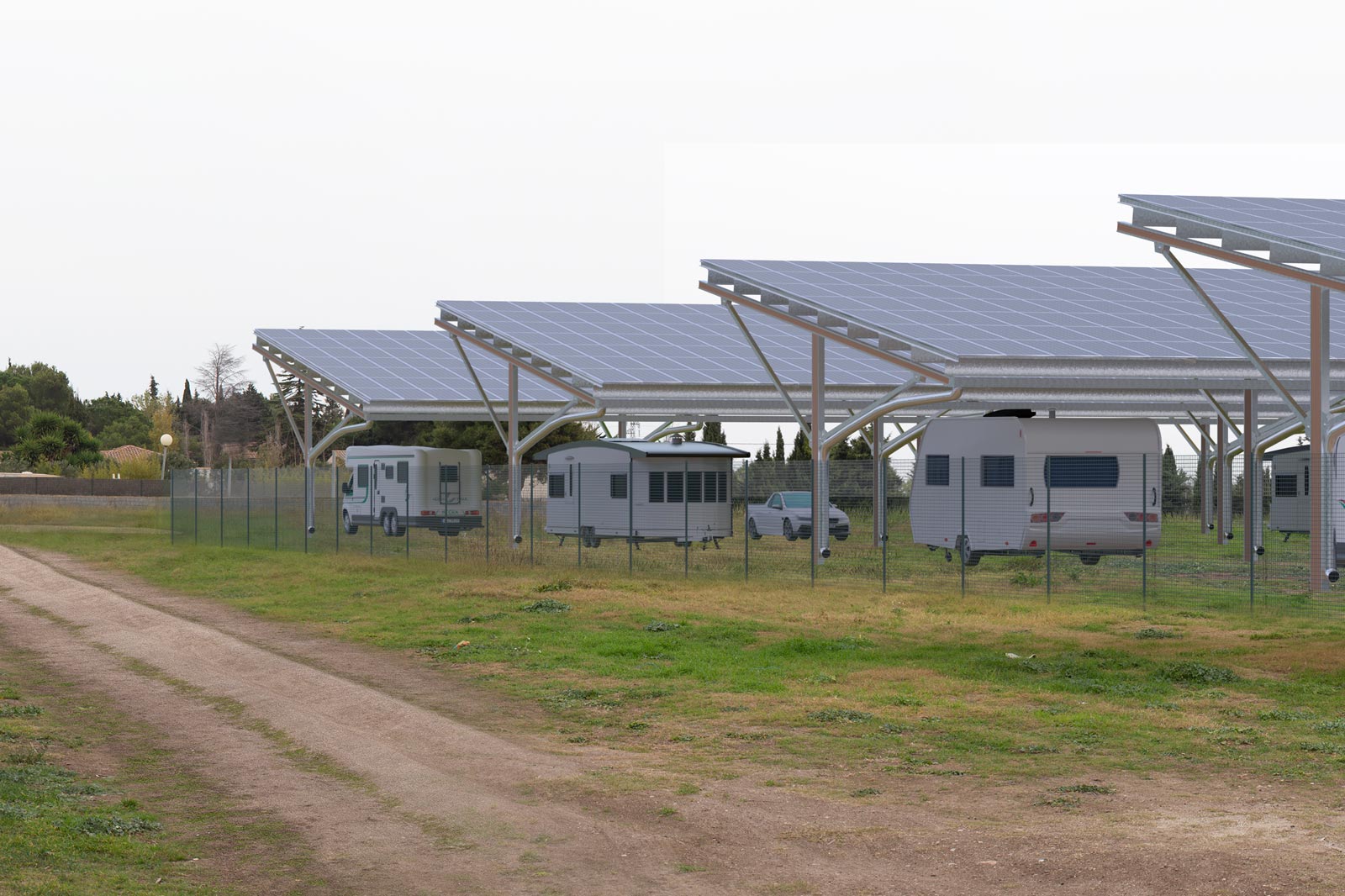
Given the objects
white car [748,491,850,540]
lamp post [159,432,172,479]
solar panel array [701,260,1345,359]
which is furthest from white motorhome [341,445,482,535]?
lamp post [159,432,172,479]

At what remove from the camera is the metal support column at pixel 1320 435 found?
22078 mm

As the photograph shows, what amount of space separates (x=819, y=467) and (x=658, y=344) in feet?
41.6

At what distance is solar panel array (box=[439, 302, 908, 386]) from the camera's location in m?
34.3

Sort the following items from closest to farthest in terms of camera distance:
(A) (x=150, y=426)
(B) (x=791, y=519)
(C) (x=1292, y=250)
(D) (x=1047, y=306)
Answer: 1. (C) (x=1292, y=250)
2. (D) (x=1047, y=306)
3. (B) (x=791, y=519)
4. (A) (x=150, y=426)

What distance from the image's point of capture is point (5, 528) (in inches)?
1967

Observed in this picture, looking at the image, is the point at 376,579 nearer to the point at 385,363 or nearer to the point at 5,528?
the point at 385,363

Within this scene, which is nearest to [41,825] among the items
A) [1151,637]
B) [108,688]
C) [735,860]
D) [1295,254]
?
[735,860]

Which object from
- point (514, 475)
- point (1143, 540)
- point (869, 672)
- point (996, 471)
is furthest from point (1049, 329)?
point (869, 672)

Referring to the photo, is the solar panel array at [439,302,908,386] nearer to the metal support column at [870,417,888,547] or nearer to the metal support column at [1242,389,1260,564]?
the metal support column at [870,417,888,547]

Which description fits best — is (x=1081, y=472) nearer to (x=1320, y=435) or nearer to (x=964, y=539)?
(x=964, y=539)

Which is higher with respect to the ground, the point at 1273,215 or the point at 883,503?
the point at 1273,215

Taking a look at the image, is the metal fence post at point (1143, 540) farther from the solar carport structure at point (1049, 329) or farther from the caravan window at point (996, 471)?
the caravan window at point (996, 471)

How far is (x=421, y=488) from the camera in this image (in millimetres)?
38688

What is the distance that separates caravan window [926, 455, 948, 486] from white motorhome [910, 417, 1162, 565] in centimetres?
81
